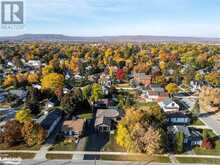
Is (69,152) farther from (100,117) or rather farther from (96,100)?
(96,100)

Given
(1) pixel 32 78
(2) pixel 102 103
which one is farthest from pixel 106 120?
(1) pixel 32 78

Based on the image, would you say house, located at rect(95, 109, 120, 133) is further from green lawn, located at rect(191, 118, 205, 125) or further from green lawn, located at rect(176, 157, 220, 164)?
green lawn, located at rect(176, 157, 220, 164)

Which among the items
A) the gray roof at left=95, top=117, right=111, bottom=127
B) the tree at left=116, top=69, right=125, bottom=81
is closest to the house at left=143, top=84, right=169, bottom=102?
the tree at left=116, top=69, right=125, bottom=81

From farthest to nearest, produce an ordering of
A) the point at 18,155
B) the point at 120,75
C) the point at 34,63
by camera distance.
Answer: the point at 34,63 → the point at 120,75 → the point at 18,155

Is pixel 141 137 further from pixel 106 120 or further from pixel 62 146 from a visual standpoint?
pixel 106 120

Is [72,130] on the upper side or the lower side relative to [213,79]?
lower

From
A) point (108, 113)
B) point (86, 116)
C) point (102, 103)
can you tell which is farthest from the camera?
point (102, 103)
